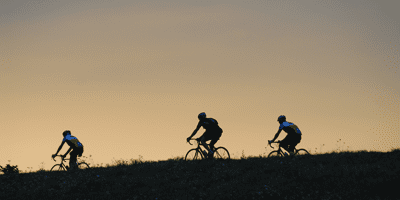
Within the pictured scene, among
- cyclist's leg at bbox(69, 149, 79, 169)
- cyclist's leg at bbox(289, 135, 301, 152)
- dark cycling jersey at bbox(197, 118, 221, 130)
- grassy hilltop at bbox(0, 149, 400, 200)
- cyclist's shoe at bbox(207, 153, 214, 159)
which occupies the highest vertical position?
dark cycling jersey at bbox(197, 118, 221, 130)

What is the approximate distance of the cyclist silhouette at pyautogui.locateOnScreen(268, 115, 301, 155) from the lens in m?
15.9

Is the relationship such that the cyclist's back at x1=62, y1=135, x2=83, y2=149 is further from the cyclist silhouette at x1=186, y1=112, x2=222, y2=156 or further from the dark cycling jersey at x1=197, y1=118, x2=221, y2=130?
the dark cycling jersey at x1=197, y1=118, x2=221, y2=130

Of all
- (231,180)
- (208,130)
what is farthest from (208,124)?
(231,180)

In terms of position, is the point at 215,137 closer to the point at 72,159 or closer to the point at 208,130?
the point at 208,130

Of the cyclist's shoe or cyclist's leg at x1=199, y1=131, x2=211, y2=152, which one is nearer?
the cyclist's shoe

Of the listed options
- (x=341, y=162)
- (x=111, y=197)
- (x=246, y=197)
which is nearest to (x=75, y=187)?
(x=111, y=197)

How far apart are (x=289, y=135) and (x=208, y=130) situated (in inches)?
154

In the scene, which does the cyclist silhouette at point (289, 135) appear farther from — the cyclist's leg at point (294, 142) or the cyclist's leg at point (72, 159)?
the cyclist's leg at point (72, 159)

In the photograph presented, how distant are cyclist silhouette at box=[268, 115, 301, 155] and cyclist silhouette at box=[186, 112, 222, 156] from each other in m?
2.86

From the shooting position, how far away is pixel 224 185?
38.7ft

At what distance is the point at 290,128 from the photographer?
15.9 m

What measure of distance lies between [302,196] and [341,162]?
455cm

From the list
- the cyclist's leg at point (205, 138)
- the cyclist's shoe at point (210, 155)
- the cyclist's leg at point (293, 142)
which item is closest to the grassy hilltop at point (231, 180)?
the cyclist's shoe at point (210, 155)

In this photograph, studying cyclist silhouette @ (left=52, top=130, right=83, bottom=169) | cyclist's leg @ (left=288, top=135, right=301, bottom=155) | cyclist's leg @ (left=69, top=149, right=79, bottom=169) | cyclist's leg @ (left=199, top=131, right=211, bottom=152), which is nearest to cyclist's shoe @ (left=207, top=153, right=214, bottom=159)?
cyclist's leg @ (left=199, top=131, right=211, bottom=152)
